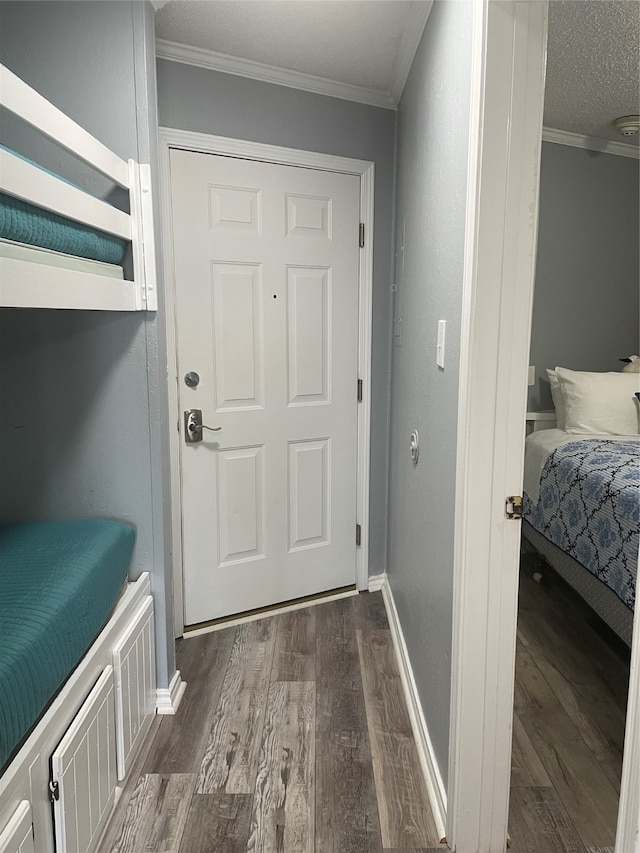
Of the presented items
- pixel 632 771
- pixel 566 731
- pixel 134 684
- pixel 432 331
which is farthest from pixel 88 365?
pixel 566 731

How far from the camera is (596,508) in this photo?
7.62 feet

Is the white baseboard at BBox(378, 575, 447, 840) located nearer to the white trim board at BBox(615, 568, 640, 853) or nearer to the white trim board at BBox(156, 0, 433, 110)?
the white trim board at BBox(615, 568, 640, 853)

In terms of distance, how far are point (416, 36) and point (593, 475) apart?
6.00 ft

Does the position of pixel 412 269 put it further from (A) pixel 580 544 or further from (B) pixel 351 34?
(A) pixel 580 544

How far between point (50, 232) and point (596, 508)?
2.18 meters

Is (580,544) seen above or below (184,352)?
below

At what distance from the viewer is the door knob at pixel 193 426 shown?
232 centimetres

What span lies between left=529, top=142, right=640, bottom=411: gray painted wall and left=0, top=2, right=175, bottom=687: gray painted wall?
7.98 ft

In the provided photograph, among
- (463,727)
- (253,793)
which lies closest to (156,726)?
(253,793)

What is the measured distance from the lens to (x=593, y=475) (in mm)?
2424

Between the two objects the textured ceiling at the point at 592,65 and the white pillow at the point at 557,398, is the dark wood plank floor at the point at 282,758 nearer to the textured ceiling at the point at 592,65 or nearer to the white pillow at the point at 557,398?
the white pillow at the point at 557,398

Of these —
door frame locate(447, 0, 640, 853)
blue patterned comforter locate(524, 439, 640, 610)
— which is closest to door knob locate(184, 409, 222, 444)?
door frame locate(447, 0, 640, 853)

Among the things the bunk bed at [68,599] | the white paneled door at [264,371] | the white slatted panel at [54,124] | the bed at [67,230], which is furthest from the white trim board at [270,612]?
the white slatted panel at [54,124]

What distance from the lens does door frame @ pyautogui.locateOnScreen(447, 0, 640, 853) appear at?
1.15 meters
